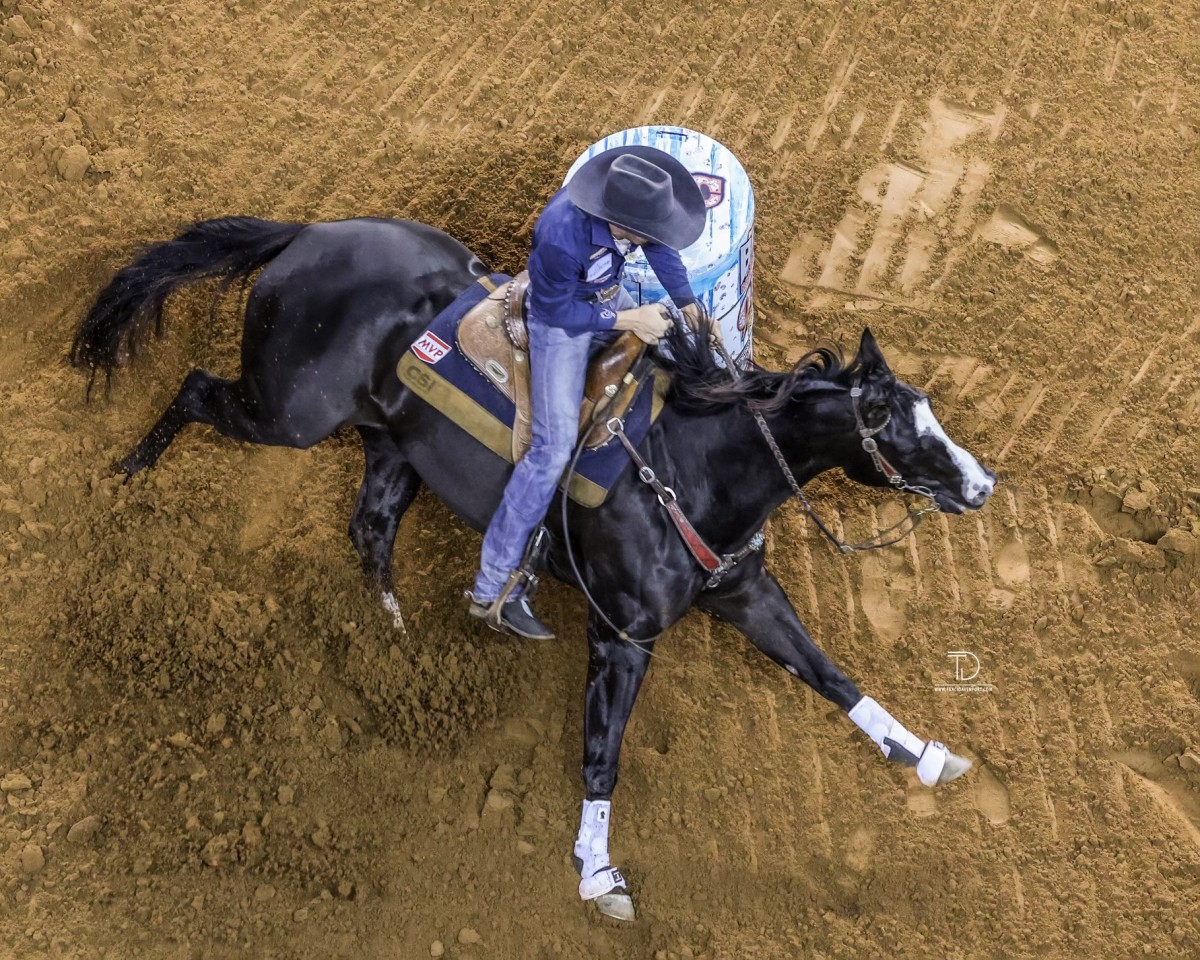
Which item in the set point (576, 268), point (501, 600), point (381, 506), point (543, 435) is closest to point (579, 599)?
point (501, 600)

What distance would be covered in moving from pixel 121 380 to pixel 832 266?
390cm

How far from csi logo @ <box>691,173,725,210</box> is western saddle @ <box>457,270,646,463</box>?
3.20ft

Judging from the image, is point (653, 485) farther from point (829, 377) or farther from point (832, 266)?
point (832, 266)

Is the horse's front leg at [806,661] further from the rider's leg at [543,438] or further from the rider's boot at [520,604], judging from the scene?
the rider's leg at [543,438]

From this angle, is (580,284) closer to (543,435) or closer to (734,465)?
(543,435)

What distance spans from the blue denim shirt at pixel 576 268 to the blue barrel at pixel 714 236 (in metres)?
0.72

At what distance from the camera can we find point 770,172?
20.7 ft

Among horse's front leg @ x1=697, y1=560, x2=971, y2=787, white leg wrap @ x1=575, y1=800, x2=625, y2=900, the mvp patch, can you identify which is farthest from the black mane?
white leg wrap @ x1=575, y1=800, x2=625, y2=900

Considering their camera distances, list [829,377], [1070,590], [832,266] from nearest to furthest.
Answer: [829,377] → [1070,590] → [832,266]

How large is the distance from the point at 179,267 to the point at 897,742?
12.4 ft

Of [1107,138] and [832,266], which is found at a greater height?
[1107,138]

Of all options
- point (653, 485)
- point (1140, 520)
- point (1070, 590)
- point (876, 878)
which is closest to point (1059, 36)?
point (1140, 520)

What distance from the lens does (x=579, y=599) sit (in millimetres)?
5242

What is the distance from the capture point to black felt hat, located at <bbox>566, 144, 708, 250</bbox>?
11.3ft
